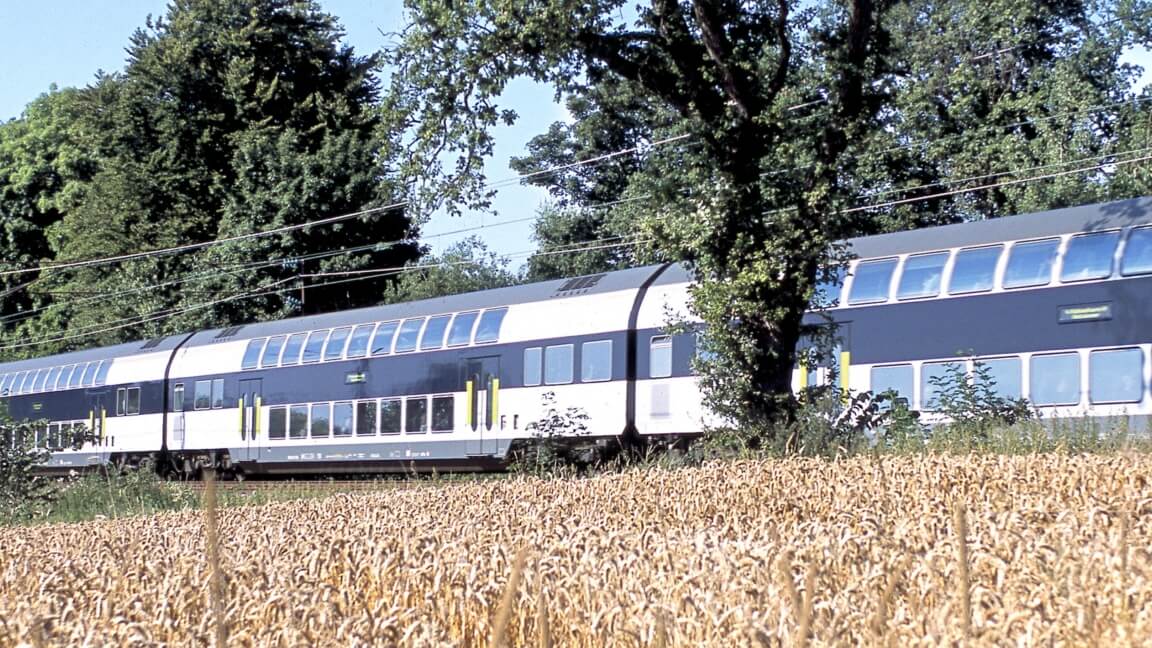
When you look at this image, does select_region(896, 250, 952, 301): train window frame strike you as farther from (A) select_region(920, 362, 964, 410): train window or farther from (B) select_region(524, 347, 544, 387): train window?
(B) select_region(524, 347, 544, 387): train window

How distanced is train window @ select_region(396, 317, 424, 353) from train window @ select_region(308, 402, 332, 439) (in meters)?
2.69

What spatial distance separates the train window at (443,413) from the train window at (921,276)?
31.9 feet

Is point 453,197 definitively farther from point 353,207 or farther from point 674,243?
point 353,207

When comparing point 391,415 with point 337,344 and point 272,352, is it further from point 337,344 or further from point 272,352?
point 272,352

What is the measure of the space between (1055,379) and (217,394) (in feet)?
68.1

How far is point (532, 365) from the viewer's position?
80.8 feet

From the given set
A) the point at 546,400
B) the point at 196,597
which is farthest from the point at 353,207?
the point at 196,597

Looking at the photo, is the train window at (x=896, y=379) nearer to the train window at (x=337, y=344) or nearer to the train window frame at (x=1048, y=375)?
the train window frame at (x=1048, y=375)

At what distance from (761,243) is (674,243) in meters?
1.06

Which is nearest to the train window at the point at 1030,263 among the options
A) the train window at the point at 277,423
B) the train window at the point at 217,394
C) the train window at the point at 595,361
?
the train window at the point at 595,361

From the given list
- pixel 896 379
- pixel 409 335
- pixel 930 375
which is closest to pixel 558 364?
pixel 409 335

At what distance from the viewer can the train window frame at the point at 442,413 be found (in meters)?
26.1

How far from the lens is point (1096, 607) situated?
3141mm

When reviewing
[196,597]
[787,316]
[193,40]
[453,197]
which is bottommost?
[196,597]
